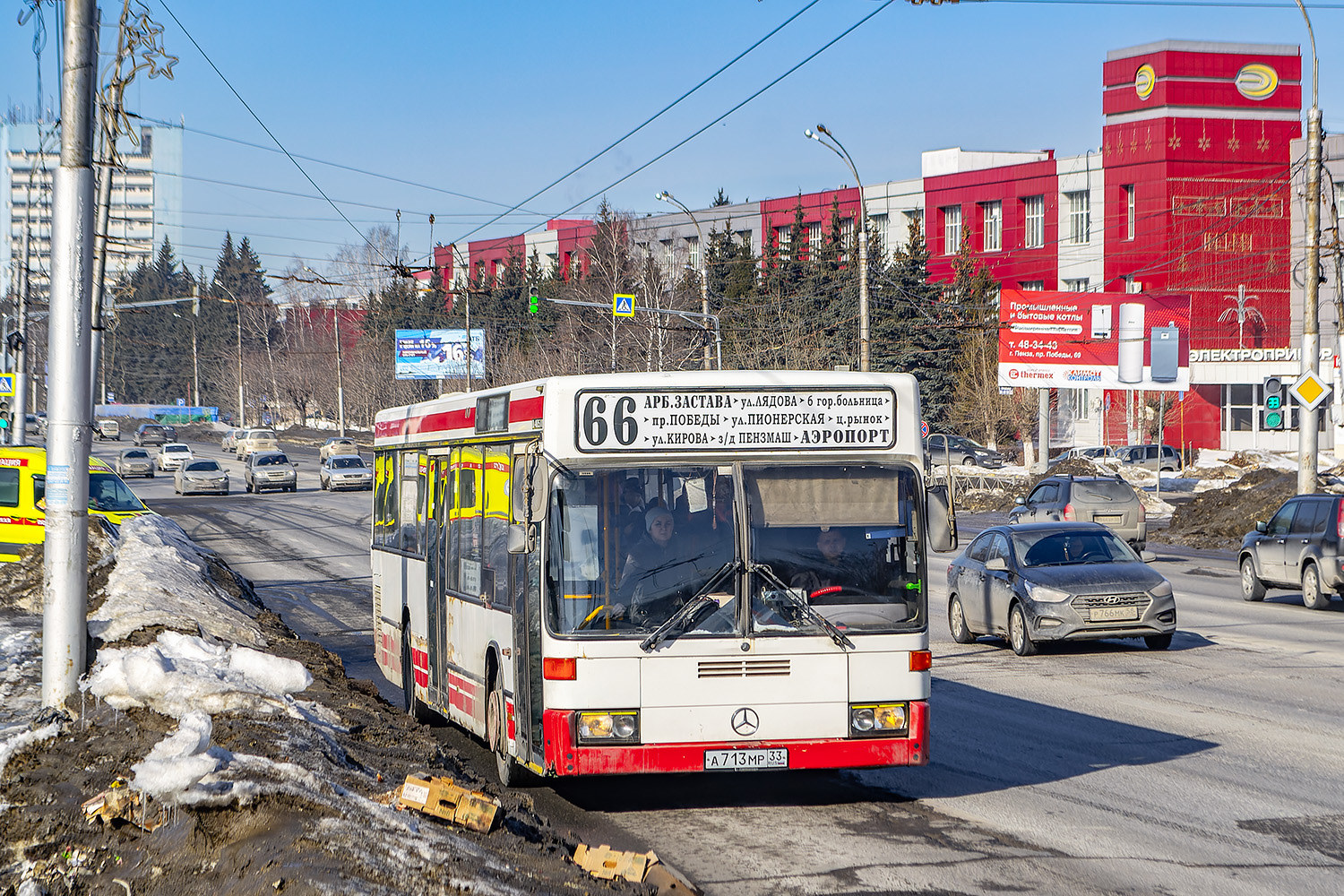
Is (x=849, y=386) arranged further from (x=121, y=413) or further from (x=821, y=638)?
(x=121, y=413)

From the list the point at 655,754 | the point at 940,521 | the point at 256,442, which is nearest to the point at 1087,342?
the point at 256,442

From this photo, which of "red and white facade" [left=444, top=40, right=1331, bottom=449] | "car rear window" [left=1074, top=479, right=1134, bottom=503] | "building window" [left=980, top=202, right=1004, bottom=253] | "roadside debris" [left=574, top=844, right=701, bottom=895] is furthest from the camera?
"building window" [left=980, top=202, right=1004, bottom=253]

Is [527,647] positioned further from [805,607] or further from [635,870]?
[635,870]

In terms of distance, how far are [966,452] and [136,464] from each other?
39.0 m

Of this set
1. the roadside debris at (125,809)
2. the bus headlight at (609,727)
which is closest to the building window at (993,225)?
the bus headlight at (609,727)

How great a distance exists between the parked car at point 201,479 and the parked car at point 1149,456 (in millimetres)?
38698

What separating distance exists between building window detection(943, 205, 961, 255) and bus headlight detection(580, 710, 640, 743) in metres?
79.3

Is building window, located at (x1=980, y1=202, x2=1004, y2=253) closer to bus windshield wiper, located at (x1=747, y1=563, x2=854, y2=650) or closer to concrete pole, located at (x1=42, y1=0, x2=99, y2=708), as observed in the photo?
concrete pole, located at (x1=42, y1=0, x2=99, y2=708)

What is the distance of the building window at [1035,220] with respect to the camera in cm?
8069

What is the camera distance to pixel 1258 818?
8.00 m

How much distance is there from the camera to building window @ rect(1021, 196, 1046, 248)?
80.7m

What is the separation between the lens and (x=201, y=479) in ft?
177

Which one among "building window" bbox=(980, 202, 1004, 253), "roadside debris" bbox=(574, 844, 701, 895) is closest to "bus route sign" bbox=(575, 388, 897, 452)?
"roadside debris" bbox=(574, 844, 701, 895)

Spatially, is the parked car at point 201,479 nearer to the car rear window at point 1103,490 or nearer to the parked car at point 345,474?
the parked car at point 345,474
